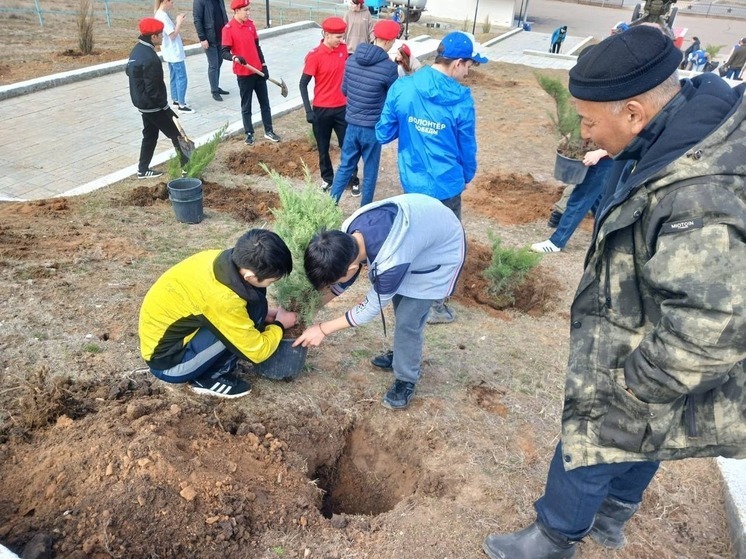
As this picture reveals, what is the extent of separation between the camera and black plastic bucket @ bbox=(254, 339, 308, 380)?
311cm

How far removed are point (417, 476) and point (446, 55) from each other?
290 centimetres

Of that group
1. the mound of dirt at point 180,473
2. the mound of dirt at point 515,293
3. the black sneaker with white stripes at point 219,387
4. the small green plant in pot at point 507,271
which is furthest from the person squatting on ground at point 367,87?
the mound of dirt at point 180,473

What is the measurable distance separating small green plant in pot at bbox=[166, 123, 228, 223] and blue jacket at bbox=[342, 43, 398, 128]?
5.71 feet

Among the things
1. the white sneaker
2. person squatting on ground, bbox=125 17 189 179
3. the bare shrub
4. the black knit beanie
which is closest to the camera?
the black knit beanie

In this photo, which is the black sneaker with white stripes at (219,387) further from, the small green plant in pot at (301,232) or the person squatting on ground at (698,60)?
the person squatting on ground at (698,60)

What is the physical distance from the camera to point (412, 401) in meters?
3.41

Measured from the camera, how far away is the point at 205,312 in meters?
2.74

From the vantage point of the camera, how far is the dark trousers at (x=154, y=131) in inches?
241

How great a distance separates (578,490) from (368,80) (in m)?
4.53

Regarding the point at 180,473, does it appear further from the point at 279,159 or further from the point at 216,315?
the point at 279,159

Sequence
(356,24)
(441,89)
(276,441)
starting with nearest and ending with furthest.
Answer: (276,441)
(441,89)
(356,24)

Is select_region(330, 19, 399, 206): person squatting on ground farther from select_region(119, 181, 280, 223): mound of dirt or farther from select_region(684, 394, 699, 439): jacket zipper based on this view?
select_region(684, 394, 699, 439): jacket zipper

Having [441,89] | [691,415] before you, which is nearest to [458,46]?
[441,89]

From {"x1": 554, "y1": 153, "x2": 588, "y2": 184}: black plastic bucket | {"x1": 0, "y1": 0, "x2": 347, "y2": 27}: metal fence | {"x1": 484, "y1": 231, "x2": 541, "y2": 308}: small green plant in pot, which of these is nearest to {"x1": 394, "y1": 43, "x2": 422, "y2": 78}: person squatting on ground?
{"x1": 554, "y1": 153, "x2": 588, "y2": 184}: black plastic bucket
